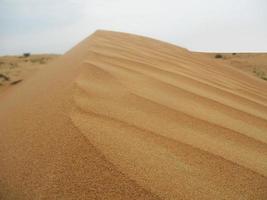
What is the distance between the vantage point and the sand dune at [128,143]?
3.23 feet

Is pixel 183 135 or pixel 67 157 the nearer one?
pixel 67 157

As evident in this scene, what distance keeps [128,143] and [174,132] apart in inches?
9.4

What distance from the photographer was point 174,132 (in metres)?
1.36

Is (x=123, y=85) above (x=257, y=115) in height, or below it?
above

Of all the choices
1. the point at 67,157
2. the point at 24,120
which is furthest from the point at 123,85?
the point at 67,157

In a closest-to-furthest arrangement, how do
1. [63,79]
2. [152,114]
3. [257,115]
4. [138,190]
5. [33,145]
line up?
[138,190] → [33,145] → [152,114] → [257,115] → [63,79]

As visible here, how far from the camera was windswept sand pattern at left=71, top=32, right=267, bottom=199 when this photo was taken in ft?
3.37

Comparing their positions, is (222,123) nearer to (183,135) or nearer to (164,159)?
(183,135)

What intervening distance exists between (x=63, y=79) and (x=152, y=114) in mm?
667

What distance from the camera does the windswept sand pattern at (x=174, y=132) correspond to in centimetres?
103

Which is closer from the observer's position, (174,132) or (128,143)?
(128,143)

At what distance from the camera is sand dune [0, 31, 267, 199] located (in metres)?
0.98

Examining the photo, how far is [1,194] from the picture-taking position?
41.2 inches

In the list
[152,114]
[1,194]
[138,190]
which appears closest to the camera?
[138,190]
